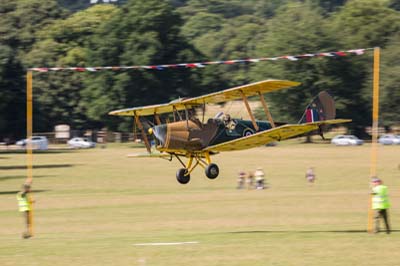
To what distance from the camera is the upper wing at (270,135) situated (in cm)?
2508

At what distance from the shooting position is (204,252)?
1100 inches

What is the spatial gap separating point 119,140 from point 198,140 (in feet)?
258

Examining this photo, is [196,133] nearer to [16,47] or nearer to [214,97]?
[214,97]

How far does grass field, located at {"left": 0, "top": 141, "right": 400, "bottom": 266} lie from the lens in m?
27.7

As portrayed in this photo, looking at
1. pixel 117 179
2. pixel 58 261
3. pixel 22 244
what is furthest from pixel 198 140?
pixel 117 179

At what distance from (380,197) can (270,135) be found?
7.67 metres

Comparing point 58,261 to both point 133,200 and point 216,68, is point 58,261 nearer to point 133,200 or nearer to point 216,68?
point 133,200

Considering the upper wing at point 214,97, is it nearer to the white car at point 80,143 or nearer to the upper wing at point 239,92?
the upper wing at point 239,92

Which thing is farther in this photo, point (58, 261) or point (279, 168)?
point (279, 168)

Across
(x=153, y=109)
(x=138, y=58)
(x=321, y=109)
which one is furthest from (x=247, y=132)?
(x=138, y=58)

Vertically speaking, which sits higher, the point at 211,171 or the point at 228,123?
the point at 228,123

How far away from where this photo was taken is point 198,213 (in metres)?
42.6

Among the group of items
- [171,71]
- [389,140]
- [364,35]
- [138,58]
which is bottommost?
[389,140]

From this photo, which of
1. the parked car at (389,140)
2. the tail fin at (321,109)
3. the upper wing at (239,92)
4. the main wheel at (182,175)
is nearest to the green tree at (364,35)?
the parked car at (389,140)
